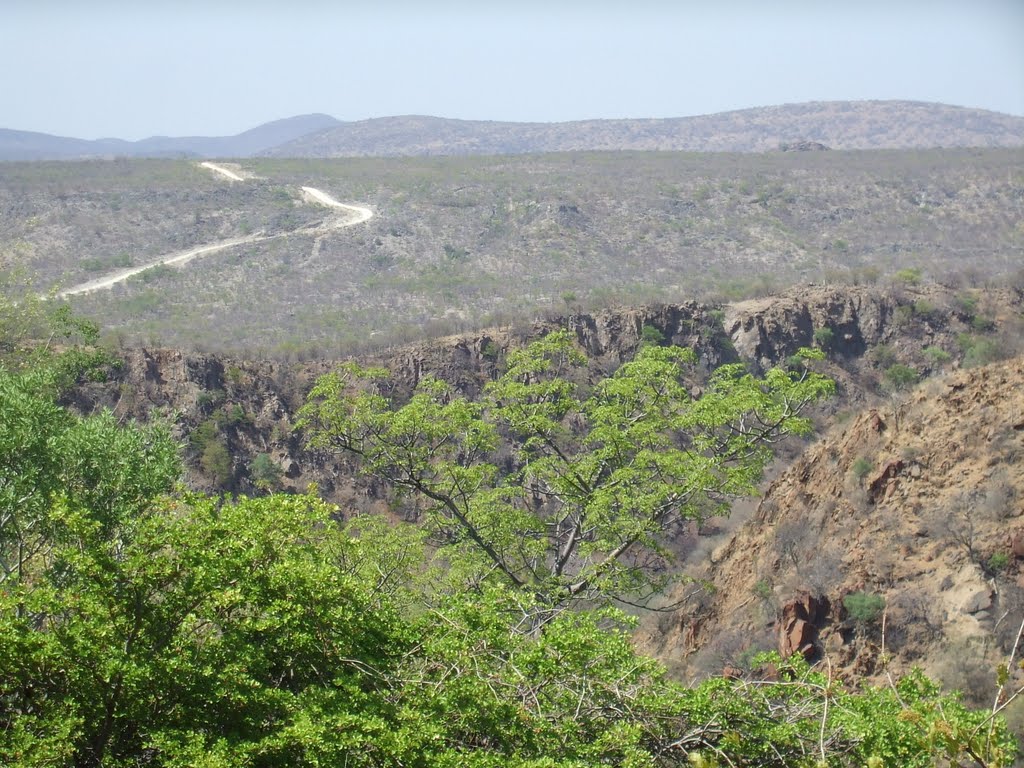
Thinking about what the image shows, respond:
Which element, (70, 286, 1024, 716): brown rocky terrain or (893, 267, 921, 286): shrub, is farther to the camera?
(893, 267, 921, 286): shrub

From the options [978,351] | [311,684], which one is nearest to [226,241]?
[978,351]

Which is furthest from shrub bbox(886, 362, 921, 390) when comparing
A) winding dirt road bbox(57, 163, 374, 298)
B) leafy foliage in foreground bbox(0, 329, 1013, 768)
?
winding dirt road bbox(57, 163, 374, 298)

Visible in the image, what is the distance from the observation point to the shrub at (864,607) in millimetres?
16766

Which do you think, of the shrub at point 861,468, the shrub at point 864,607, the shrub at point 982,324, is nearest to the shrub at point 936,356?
the shrub at point 982,324

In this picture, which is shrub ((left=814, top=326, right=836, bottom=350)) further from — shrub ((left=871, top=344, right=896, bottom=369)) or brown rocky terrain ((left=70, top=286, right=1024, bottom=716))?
brown rocky terrain ((left=70, top=286, right=1024, bottom=716))

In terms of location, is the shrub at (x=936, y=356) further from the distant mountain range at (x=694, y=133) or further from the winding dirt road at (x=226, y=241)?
the distant mountain range at (x=694, y=133)

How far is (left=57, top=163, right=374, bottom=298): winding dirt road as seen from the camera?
4934 cm

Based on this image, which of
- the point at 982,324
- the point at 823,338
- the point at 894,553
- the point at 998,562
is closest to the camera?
the point at 998,562

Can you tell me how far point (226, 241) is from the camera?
5916 cm

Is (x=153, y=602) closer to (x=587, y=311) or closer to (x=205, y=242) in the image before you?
(x=587, y=311)

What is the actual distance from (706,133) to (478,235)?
10369 cm

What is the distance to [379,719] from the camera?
6668 millimetres

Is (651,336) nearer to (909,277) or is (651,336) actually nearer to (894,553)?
(909,277)

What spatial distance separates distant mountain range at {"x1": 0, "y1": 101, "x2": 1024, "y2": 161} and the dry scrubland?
224ft
